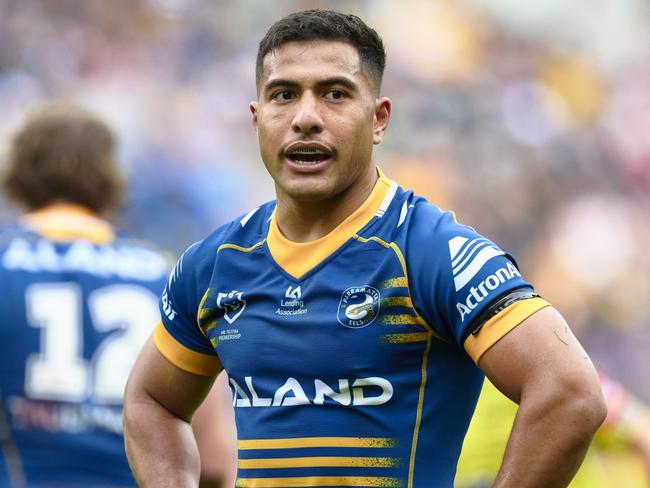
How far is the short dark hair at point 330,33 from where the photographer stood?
10.2 feet

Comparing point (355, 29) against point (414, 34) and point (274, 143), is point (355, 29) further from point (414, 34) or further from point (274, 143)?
point (414, 34)

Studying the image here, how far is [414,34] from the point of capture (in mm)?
11164

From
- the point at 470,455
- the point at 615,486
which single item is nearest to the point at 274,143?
the point at 470,455

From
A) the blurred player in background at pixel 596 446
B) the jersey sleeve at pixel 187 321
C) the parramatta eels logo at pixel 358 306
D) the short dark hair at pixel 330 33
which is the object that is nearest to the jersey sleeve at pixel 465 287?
the parramatta eels logo at pixel 358 306

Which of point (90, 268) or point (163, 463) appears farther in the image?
point (90, 268)

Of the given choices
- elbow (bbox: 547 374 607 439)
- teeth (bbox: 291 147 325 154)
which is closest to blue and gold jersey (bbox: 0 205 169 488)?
teeth (bbox: 291 147 325 154)

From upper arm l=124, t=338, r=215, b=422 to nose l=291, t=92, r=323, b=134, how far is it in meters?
0.81

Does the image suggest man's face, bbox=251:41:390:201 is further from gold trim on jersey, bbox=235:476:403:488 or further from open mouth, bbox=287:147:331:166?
gold trim on jersey, bbox=235:476:403:488

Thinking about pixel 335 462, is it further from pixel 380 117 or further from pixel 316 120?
pixel 380 117

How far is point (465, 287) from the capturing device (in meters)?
2.72

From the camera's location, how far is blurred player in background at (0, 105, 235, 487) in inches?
169

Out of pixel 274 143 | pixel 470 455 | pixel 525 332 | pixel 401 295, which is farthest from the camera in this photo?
pixel 470 455

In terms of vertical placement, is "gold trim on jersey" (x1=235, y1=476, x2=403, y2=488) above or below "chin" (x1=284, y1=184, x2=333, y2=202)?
below

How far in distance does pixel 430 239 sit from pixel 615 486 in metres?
2.97
